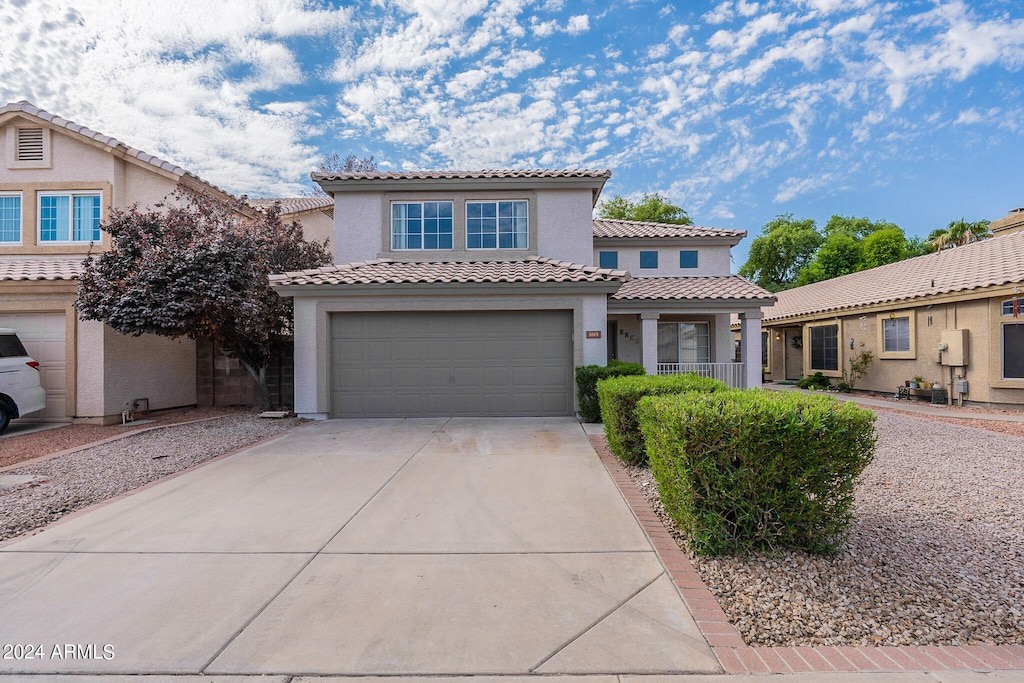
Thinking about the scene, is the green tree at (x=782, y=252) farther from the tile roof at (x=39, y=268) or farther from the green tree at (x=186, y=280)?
the tile roof at (x=39, y=268)

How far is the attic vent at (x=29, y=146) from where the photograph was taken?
12.2 meters

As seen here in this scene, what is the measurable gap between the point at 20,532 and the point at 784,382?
23.4 meters

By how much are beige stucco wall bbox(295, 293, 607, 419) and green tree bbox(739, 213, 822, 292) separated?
117 ft

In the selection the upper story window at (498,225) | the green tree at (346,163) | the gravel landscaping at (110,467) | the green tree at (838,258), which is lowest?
the gravel landscaping at (110,467)

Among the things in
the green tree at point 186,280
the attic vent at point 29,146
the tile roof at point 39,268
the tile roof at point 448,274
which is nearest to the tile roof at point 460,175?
the tile roof at point 448,274

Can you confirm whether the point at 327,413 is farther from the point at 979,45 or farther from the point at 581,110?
the point at 979,45

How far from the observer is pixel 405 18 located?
12.7m

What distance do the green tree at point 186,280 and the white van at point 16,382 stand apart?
1.31 m

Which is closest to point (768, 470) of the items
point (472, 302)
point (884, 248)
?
point (472, 302)

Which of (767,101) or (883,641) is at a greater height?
(767,101)

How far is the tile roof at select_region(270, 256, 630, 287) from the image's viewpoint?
33.8 feet

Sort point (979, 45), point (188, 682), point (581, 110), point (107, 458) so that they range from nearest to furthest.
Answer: point (188, 682), point (107, 458), point (979, 45), point (581, 110)

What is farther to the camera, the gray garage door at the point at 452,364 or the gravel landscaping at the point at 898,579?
the gray garage door at the point at 452,364

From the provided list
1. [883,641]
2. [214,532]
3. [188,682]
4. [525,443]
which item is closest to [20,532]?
[214,532]
